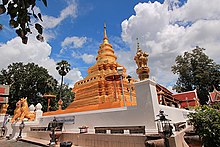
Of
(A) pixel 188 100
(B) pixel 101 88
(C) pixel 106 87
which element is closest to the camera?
(B) pixel 101 88

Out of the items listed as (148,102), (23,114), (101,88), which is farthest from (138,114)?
(23,114)

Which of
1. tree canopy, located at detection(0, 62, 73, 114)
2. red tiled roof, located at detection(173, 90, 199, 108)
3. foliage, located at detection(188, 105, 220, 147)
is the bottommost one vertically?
foliage, located at detection(188, 105, 220, 147)

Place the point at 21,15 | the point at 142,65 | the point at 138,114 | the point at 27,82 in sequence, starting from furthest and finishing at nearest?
the point at 27,82 → the point at 142,65 → the point at 138,114 → the point at 21,15

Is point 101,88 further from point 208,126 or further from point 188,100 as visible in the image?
point 188,100

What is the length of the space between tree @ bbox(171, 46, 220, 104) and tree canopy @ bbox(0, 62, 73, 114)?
2641 centimetres

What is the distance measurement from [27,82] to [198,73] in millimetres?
32641

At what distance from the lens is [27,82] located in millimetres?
28812

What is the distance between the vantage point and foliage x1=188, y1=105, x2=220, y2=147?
3842 millimetres

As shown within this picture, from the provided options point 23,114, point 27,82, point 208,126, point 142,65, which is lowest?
point 208,126

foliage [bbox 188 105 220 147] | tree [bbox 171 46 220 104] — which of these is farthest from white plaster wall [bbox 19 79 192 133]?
tree [bbox 171 46 220 104]

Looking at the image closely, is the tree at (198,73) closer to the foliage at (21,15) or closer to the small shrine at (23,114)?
the small shrine at (23,114)

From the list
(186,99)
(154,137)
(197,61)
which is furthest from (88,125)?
(197,61)

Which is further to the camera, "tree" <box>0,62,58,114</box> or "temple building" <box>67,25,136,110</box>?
"tree" <box>0,62,58,114</box>

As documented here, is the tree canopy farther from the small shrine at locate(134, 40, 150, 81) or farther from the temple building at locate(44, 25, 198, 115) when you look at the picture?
the small shrine at locate(134, 40, 150, 81)
